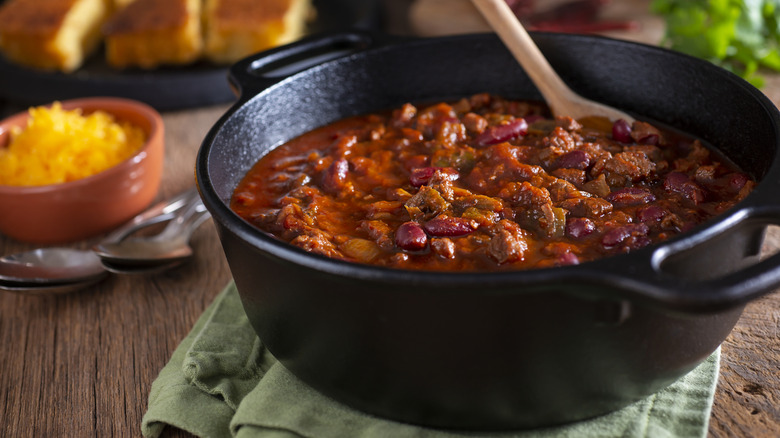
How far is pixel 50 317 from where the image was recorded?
349 centimetres

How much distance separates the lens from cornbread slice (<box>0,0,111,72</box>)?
17.5 ft

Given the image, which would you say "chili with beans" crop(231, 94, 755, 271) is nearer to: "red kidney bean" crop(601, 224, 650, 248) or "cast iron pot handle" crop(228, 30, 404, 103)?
"red kidney bean" crop(601, 224, 650, 248)

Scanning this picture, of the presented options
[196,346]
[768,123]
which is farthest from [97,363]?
[768,123]

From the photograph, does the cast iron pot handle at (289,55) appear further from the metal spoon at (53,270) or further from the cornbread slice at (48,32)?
the cornbread slice at (48,32)

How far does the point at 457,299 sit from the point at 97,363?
6.01ft

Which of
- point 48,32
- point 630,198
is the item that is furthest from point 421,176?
point 48,32

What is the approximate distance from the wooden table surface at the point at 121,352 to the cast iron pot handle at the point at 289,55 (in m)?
0.91

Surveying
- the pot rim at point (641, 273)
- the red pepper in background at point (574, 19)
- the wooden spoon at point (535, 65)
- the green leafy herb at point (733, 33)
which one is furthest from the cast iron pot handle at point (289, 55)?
the red pepper in background at point (574, 19)

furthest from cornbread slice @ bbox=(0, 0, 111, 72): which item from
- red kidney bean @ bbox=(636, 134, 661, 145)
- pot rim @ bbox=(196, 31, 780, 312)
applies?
red kidney bean @ bbox=(636, 134, 661, 145)

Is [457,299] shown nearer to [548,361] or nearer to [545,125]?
[548,361]

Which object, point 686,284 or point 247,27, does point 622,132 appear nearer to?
point 686,284

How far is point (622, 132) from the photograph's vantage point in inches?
130

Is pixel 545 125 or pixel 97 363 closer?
pixel 97 363

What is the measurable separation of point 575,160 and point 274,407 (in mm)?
1514
